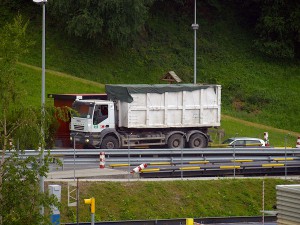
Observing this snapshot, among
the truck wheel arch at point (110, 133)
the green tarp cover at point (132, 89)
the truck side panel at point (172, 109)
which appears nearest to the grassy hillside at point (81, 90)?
the truck side panel at point (172, 109)

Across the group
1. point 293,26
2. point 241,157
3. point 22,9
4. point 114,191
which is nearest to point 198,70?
point 293,26

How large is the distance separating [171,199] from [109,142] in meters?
8.96

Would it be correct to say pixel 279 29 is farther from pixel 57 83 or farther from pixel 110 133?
pixel 110 133

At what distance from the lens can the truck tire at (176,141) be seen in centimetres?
4121

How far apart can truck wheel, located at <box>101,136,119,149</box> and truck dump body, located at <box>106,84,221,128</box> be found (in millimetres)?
813

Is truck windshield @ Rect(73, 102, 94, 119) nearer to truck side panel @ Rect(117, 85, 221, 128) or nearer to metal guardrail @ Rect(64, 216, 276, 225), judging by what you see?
truck side panel @ Rect(117, 85, 221, 128)

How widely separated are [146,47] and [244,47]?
7.10 m

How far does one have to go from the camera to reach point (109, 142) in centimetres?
4012

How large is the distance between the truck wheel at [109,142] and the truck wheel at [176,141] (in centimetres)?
249

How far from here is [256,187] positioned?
1321 inches

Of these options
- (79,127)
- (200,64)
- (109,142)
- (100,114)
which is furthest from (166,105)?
(200,64)

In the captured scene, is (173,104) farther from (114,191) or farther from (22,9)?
(22,9)

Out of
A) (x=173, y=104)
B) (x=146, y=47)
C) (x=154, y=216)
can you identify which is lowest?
(x=154, y=216)

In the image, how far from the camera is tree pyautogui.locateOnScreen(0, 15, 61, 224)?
20.6 m
